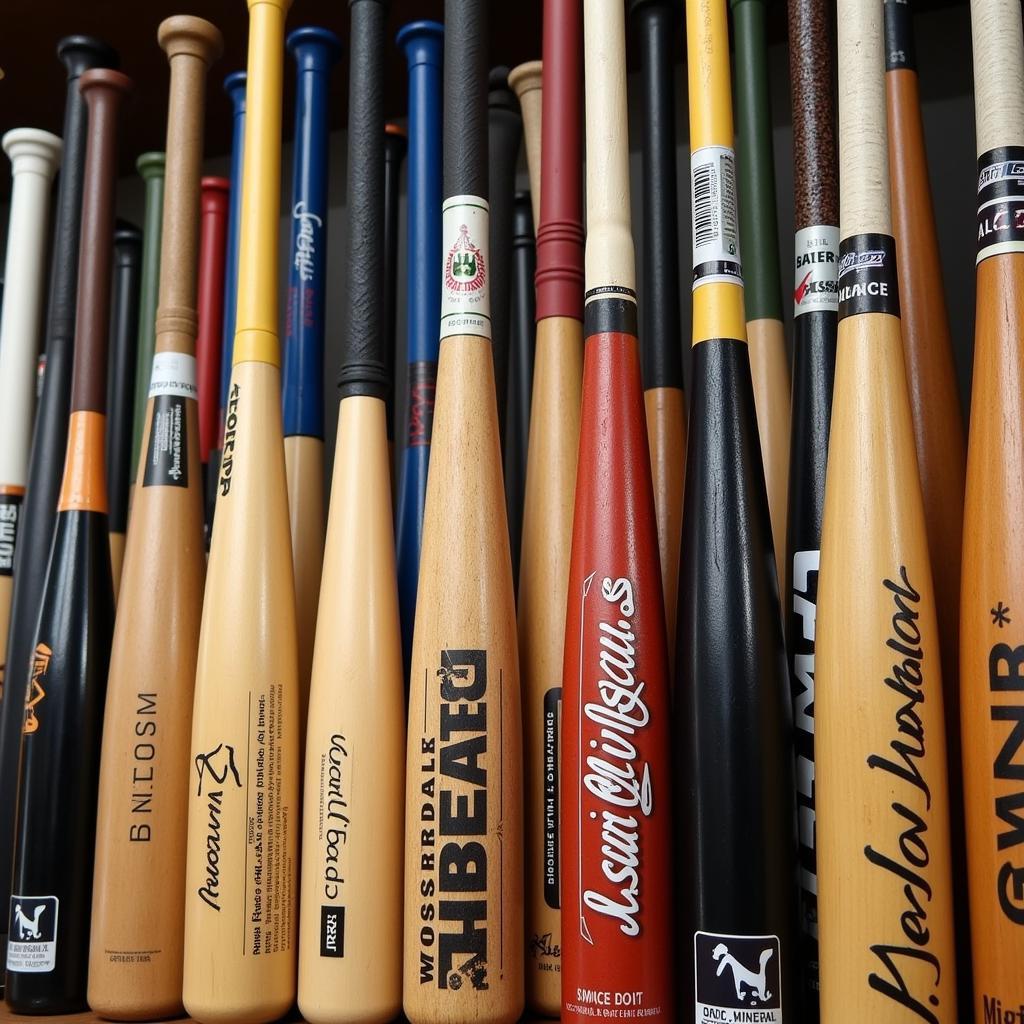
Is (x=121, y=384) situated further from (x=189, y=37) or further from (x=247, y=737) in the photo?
(x=247, y=737)

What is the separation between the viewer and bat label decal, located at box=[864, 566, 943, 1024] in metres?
0.49

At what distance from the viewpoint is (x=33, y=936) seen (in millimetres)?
645

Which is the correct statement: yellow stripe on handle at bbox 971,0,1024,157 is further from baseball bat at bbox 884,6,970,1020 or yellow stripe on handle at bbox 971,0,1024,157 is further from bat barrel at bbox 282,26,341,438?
bat barrel at bbox 282,26,341,438

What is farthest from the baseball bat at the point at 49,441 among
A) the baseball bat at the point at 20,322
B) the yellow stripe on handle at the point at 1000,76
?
the yellow stripe on handle at the point at 1000,76

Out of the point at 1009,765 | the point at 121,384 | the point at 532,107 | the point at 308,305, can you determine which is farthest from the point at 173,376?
the point at 1009,765

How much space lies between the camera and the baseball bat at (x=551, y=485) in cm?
60

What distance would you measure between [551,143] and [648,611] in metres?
0.30

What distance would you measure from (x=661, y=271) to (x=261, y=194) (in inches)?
10.0

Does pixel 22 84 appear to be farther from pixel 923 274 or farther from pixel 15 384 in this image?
pixel 923 274

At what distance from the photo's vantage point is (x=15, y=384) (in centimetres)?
86

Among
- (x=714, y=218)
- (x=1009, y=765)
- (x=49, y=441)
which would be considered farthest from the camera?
(x=49, y=441)

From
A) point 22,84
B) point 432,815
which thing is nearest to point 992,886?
point 432,815

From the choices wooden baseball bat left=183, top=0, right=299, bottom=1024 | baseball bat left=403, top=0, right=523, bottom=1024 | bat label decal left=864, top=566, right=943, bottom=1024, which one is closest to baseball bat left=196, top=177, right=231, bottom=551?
wooden baseball bat left=183, top=0, right=299, bottom=1024

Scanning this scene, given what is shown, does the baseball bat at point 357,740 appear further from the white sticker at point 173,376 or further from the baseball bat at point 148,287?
the baseball bat at point 148,287
